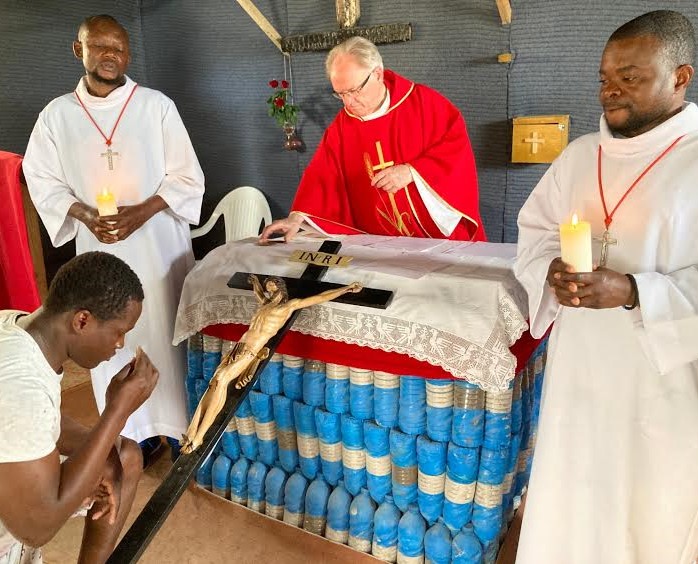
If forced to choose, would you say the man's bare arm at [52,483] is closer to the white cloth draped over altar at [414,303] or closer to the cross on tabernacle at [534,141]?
the white cloth draped over altar at [414,303]

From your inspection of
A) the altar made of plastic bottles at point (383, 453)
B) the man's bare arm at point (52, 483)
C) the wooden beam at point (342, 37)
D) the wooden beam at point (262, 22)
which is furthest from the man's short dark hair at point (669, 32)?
the wooden beam at point (262, 22)

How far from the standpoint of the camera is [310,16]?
4582mm

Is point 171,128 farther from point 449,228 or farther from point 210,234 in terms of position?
point 210,234

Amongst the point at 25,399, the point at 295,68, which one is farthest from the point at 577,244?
the point at 295,68

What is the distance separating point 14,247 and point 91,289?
2.43 meters

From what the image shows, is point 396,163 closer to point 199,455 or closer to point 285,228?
point 285,228

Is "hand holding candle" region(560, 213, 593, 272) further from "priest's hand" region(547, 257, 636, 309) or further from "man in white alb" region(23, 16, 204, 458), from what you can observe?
"man in white alb" region(23, 16, 204, 458)

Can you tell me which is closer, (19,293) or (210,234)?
(19,293)

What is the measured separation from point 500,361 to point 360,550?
3.58ft

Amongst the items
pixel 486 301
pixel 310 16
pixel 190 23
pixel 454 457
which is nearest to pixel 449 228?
pixel 486 301

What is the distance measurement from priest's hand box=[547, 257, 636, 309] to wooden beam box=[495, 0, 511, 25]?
2547 mm

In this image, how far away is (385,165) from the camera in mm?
3076

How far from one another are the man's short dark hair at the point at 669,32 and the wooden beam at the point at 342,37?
273cm

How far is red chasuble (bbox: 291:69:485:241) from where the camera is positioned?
292cm
